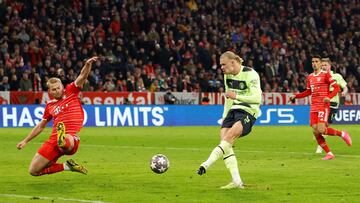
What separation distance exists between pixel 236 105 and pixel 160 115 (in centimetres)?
2330

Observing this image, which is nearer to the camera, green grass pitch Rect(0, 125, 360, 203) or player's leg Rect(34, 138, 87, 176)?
green grass pitch Rect(0, 125, 360, 203)

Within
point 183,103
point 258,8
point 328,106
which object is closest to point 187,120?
point 183,103

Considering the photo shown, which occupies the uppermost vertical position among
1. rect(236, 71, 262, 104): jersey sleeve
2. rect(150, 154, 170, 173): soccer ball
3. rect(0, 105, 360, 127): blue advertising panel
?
rect(236, 71, 262, 104): jersey sleeve

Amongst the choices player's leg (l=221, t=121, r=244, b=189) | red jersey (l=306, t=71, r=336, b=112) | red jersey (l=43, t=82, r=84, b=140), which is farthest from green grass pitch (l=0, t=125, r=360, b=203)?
red jersey (l=306, t=71, r=336, b=112)

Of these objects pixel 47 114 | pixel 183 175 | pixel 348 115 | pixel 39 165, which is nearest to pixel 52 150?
pixel 39 165

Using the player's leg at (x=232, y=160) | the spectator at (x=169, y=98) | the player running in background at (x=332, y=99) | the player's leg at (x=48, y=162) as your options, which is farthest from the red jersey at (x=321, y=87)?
the spectator at (x=169, y=98)

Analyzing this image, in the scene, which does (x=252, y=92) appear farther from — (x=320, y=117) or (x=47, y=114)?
(x=320, y=117)

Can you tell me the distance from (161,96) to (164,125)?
4.54 feet

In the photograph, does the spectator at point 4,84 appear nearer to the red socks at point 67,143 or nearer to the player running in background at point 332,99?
the player running in background at point 332,99

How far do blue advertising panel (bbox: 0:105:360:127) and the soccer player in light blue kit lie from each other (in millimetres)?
20895

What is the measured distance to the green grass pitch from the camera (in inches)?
483

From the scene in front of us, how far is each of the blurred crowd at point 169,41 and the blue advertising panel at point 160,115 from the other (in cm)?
132

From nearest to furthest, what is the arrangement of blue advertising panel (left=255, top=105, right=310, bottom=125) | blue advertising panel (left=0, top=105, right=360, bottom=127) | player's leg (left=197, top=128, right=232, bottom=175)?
player's leg (left=197, top=128, right=232, bottom=175), blue advertising panel (left=0, top=105, right=360, bottom=127), blue advertising panel (left=255, top=105, right=310, bottom=125)

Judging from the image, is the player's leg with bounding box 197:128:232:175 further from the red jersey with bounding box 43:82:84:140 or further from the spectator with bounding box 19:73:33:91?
the spectator with bounding box 19:73:33:91
